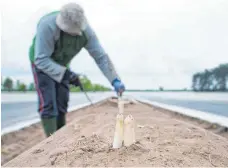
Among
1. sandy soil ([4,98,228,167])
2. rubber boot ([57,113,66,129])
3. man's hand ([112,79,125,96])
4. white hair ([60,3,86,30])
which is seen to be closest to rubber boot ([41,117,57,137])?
rubber boot ([57,113,66,129])

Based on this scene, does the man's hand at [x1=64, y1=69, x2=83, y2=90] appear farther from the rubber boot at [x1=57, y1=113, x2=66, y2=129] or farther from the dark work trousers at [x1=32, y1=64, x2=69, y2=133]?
the rubber boot at [x1=57, y1=113, x2=66, y2=129]

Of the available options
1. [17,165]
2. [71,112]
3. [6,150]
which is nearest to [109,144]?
[17,165]

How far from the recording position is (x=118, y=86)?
138 inches

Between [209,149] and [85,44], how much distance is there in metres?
2.02

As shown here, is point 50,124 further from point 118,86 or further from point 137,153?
point 137,153

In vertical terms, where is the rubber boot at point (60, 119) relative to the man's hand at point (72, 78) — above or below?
below

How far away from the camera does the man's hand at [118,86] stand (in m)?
3.40

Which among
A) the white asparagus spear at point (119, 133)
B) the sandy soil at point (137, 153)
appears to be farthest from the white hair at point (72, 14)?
the white asparagus spear at point (119, 133)

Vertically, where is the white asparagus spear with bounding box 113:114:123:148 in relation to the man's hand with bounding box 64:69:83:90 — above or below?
below

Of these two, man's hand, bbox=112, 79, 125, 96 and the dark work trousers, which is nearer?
man's hand, bbox=112, 79, 125, 96

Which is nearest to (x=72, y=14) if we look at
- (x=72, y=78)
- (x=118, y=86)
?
(x=72, y=78)

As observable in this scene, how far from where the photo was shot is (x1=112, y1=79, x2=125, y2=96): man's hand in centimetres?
340

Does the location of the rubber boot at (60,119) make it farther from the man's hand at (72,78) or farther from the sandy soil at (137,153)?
the sandy soil at (137,153)

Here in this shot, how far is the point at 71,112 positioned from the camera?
28.7ft
